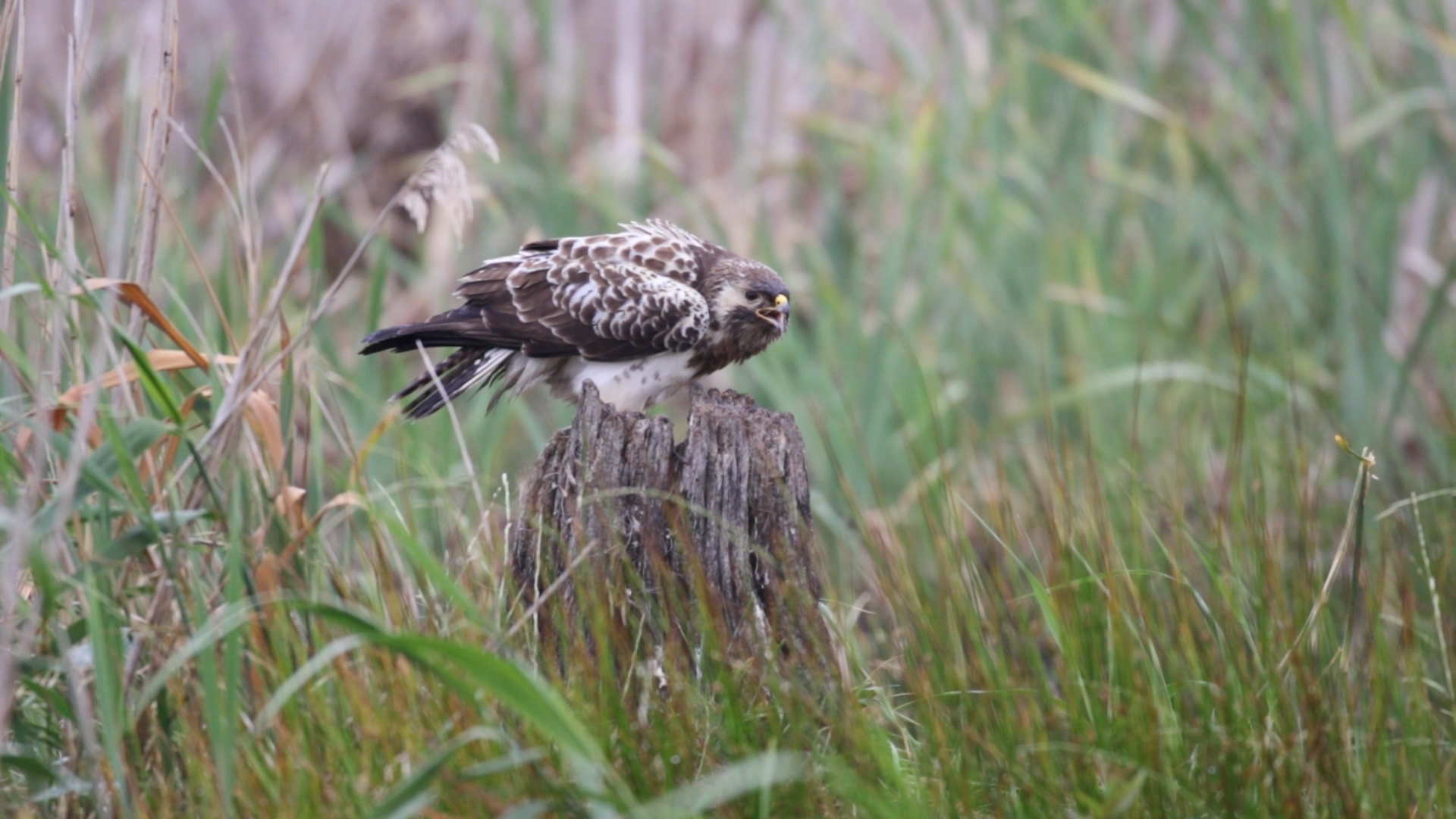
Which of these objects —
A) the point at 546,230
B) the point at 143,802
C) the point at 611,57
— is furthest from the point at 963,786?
the point at 611,57

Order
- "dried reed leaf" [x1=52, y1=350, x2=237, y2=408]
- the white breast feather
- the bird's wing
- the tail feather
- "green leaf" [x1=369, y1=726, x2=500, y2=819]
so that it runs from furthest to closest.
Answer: the white breast feather
the bird's wing
the tail feather
"dried reed leaf" [x1=52, y1=350, x2=237, y2=408]
"green leaf" [x1=369, y1=726, x2=500, y2=819]

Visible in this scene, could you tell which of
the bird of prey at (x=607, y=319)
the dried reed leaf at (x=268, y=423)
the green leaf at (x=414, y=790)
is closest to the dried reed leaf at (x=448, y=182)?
the dried reed leaf at (x=268, y=423)

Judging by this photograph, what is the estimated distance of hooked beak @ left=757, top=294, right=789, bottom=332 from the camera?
3.56m

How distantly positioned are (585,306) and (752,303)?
16.5 inches

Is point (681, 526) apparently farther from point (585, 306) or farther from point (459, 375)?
point (459, 375)

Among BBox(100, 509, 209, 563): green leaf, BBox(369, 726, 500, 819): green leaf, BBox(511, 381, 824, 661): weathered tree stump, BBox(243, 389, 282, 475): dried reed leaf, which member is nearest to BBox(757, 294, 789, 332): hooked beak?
BBox(511, 381, 824, 661): weathered tree stump

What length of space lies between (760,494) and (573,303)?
1.17 m

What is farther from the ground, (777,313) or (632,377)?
(777,313)

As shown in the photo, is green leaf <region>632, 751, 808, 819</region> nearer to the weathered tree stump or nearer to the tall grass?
the tall grass

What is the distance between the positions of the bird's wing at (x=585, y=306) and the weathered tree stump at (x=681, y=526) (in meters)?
0.86

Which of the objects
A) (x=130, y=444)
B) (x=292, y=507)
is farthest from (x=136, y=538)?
(x=292, y=507)

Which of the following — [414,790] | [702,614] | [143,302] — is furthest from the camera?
[143,302]

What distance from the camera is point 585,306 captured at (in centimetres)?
354

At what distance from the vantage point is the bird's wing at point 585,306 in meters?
3.51
